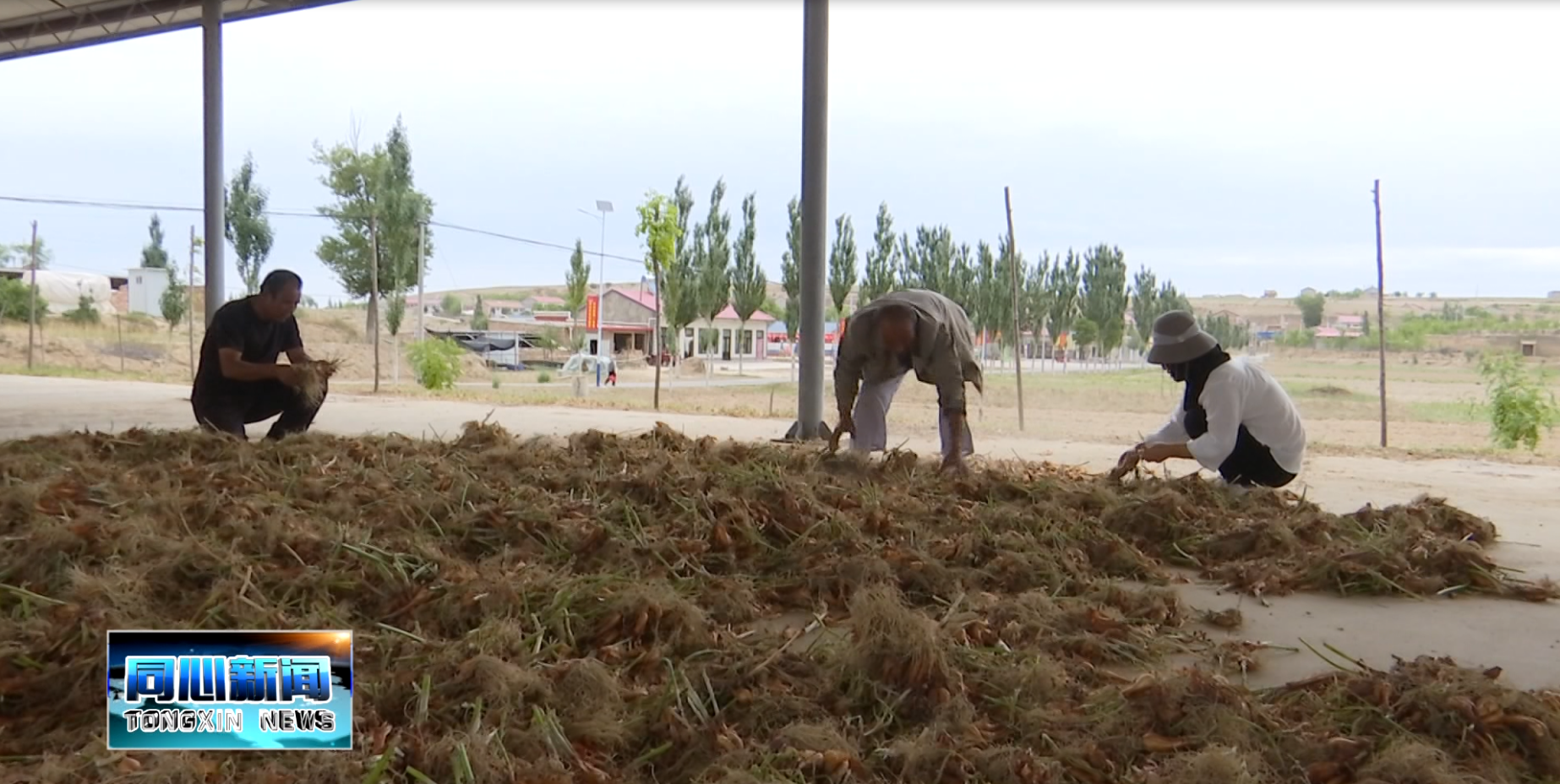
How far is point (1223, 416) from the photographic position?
151 inches

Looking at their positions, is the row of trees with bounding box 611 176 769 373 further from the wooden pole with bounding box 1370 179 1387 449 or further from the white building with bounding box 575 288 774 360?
the white building with bounding box 575 288 774 360

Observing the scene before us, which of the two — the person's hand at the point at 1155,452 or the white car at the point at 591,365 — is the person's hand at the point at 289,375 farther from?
the white car at the point at 591,365

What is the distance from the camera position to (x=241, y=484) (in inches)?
126

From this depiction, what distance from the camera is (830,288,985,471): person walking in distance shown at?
439 cm

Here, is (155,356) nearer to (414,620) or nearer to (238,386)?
(238,386)

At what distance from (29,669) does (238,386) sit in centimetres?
330

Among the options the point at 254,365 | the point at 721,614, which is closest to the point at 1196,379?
the point at 721,614

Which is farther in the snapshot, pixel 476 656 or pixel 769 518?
pixel 769 518

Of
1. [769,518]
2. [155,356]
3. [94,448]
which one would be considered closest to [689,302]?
[94,448]

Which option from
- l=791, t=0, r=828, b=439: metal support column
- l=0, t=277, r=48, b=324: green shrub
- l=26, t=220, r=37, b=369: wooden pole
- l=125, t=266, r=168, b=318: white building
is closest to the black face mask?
l=791, t=0, r=828, b=439: metal support column

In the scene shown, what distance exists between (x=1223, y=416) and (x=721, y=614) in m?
2.34

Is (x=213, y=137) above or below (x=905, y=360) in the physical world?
above

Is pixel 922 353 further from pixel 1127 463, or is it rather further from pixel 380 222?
pixel 380 222

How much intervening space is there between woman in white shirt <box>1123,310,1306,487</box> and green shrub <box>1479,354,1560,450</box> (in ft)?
18.7
